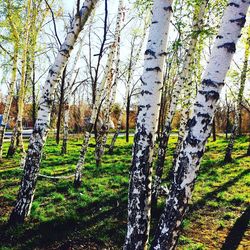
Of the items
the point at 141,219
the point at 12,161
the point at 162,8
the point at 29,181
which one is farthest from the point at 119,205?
the point at 12,161

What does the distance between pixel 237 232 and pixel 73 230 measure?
12.8 feet

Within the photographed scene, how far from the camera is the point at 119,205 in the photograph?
8219 mm

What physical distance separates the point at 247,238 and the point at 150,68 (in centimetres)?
496

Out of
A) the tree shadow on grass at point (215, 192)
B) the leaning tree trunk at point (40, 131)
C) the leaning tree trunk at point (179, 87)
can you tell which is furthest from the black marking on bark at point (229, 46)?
the tree shadow on grass at point (215, 192)

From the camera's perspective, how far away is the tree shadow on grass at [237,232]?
21.4 feet

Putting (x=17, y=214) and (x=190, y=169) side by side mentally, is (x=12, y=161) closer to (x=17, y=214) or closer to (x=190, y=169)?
(x=17, y=214)

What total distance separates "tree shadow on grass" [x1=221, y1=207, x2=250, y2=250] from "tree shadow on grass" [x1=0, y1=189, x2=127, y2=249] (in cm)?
233

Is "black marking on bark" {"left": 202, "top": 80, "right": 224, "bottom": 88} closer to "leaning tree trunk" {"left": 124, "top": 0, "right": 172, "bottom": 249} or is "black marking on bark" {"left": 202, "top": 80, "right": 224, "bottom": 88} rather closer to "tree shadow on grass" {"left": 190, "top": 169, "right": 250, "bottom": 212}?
"leaning tree trunk" {"left": 124, "top": 0, "right": 172, "bottom": 249}

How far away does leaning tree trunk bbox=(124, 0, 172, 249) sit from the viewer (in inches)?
165

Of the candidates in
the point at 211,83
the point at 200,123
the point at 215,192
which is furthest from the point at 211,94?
the point at 215,192

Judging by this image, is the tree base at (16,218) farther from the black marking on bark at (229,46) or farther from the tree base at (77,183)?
the black marking on bark at (229,46)

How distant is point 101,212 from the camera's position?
763 centimetres

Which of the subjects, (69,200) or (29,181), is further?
(69,200)

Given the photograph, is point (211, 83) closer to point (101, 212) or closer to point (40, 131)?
point (40, 131)
